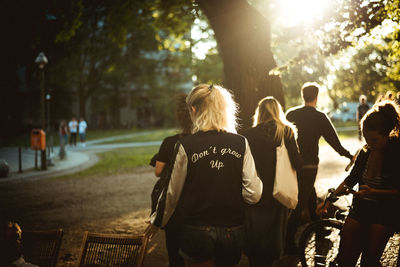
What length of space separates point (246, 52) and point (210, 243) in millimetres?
5129

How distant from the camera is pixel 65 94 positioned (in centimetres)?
5016

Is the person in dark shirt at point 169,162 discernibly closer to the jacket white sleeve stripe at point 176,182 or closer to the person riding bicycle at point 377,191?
the jacket white sleeve stripe at point 176,182

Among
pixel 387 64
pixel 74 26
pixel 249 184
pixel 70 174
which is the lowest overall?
pixel 70 174

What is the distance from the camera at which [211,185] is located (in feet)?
7.78

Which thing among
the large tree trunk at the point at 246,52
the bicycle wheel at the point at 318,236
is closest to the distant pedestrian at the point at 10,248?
the bicycle wheel at the point at 318,236

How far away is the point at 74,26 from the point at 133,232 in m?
6.15

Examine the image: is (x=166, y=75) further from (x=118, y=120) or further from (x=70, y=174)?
(x=70, y=174)

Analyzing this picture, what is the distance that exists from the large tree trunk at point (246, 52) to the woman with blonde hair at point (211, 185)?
181 inches

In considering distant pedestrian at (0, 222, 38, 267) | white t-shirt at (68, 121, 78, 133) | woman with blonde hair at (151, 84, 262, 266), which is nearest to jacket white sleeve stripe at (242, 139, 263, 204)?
woman with blonde hair at (151, 84, 262, 266)

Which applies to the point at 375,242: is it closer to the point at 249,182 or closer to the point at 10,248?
the point at 249,182

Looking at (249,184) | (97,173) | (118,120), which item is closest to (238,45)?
(249,184)

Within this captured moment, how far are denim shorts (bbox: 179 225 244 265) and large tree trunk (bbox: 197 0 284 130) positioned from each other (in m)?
4.72

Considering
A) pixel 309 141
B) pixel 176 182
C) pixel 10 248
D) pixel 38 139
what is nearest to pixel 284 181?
pixel 176 182

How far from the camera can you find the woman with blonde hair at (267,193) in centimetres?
353
